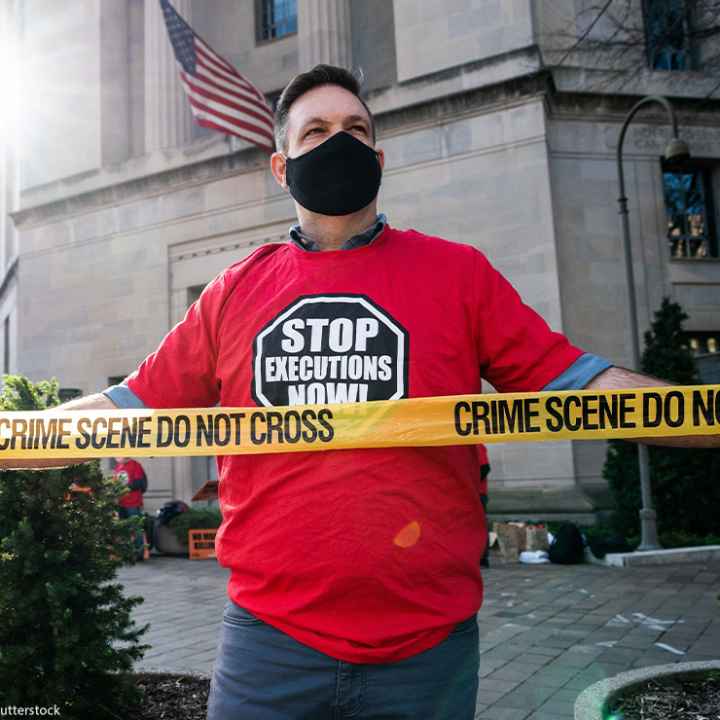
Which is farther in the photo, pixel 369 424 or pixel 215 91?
pixel 215 91

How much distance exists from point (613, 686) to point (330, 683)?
2814 mm

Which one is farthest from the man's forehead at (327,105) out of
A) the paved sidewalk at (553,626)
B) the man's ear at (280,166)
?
the paved sidewalk at (553,626)

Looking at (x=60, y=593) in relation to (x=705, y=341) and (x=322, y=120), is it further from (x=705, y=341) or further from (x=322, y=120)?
(x=705, y=341)

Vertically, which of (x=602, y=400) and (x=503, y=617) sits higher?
(x=602, y=400)

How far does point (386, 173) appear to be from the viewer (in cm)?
1554

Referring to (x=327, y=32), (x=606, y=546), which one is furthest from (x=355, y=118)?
(x=327, y=32)

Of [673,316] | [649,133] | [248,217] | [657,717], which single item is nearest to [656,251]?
[649,133]

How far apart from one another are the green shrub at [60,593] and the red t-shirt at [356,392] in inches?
83.6

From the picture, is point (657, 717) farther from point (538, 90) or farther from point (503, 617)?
point (538, 90)

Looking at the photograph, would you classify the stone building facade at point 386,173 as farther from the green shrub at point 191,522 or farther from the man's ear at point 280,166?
the man's ear at point 280,166

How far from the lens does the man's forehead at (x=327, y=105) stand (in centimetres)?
222

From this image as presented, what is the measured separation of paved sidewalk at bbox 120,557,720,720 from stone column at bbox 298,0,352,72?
13.0 metres

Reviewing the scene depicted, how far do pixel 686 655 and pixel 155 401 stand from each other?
500cm

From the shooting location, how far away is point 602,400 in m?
2.09
